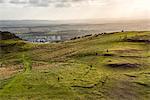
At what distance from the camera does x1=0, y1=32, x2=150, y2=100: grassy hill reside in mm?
53094

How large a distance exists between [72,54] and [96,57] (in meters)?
10.2

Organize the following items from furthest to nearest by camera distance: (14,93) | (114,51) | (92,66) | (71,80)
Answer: (114,51) < (92,66) < (71,80) < (14,93)

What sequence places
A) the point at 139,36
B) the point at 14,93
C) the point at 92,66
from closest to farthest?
the point at 14,93, the point at 92,66, the point at 139,36

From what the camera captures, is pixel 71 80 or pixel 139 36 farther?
pixel 139 36

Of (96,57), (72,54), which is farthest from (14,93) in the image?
(72,54)

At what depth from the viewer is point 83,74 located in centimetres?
6431

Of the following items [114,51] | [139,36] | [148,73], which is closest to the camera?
[148,73]

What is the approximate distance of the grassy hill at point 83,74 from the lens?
53094 millimetres

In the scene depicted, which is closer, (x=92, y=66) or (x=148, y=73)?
(x=148, y=73)

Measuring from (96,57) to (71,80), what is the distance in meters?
20.0

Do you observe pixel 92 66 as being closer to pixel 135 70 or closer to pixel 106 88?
pixel 135 70

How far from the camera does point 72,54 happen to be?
87.5 meters

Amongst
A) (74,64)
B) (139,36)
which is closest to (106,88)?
(74,64)

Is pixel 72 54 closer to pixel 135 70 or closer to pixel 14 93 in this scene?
pixel 135 70
